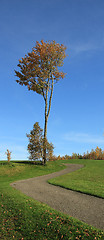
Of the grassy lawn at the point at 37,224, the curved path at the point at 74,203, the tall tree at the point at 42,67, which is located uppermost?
the tall tree at the point at 42,67

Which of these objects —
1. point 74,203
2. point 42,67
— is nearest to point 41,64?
point 42,67

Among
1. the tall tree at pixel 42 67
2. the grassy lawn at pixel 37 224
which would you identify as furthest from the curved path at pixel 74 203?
the tall tree at pixel 42 67

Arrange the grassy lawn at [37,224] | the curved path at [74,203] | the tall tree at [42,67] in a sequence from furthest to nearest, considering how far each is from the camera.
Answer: the tall tree at [42,67] < the curved path at [74,203] < the grassy lawn at [37,224]

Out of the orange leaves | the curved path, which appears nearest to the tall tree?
the orange leaves

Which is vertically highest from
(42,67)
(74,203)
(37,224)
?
(42,67)

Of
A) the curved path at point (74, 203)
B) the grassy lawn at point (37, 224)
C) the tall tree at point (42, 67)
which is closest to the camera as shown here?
the grassy lawn at point (37, 224)

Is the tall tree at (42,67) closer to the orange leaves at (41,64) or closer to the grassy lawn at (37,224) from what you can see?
the orange leaves at (41,64)

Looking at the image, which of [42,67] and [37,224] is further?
[42,67]

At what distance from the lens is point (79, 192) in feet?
39.6

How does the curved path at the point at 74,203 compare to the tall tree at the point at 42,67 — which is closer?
the curved path at the point at 74,203

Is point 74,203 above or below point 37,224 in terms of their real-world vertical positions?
above

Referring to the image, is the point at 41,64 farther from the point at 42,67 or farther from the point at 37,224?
the point at 37,224

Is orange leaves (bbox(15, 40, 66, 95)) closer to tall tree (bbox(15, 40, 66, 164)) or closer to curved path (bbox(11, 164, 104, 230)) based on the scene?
tall tree (bbox(15, 40, 66, 164))

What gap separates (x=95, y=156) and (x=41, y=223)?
29988 millimetres
